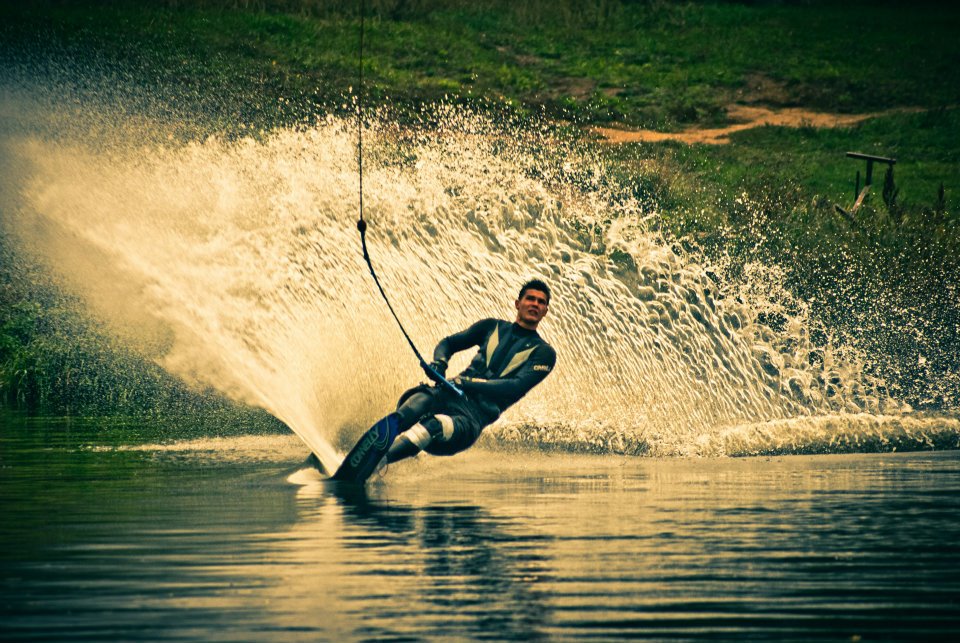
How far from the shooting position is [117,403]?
74.9 feet

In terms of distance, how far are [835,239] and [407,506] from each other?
1461 centimetres

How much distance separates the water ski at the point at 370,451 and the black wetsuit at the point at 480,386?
0.57 feet

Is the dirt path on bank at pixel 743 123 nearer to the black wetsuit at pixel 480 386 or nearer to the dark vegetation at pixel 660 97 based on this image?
the dark vegetation at pixel 660 97

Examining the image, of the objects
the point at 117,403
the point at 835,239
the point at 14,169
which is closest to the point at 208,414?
the point at 117,403

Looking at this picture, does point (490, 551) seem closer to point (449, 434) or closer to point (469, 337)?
point (449, 434)

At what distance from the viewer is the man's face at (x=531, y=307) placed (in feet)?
44.2

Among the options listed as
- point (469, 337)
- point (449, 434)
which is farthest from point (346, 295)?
point (449, 434)

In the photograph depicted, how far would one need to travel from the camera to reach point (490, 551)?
9117mm

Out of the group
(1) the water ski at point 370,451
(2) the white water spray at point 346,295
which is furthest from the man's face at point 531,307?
(2) the white water spray at point 346,295

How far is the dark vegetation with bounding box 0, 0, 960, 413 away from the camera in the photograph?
76.0 feet

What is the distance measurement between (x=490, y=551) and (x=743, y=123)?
118ft

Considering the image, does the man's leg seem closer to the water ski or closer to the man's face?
the water ski

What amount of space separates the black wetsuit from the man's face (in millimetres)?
69

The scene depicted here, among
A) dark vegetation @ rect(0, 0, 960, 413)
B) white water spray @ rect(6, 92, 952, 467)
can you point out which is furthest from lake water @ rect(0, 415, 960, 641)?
dark vegetation @ rect(0, 0, 960, 413)
